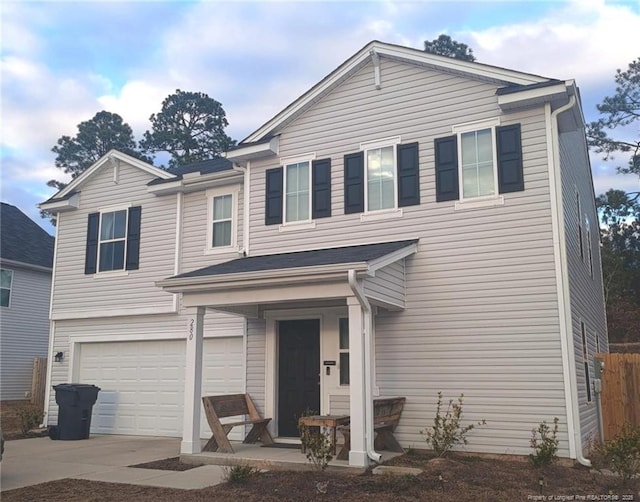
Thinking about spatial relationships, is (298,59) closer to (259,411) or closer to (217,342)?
(217,342)

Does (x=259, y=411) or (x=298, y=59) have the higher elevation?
(x=298, y=59)

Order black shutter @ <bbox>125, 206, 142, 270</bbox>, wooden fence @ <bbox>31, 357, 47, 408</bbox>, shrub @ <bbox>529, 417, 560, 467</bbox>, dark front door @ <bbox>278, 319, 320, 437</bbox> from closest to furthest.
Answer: shrub @ <bbox>529, 417, 560, 467</bbox> → dark front door @ <bbox>278, 319, 320, 437</bbox> → black shutter @ <bbox>125, 206, 142, 270</bbox> → wooden fence @ <bbox>31, 357, 47, 408</bbox>

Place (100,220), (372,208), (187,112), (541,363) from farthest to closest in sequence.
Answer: (187,112) → (100,220) → (372,208) → (541,363)

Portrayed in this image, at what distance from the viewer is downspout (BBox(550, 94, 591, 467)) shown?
848cm

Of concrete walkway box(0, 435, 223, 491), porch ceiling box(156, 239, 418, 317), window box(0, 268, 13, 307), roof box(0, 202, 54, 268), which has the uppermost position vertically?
roof box(0, 202, 54, 268)

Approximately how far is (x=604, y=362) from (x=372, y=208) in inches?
221

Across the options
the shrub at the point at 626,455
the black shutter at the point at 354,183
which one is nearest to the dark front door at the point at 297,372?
the black shutter at the point at 354,183

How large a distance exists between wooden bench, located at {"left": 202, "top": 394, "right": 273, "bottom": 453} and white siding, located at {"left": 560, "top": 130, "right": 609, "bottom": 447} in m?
5.11

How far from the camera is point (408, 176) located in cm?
1041

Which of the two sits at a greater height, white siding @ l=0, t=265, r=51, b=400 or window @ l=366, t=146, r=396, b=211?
window @ l=366, t=146, r=396, b=211

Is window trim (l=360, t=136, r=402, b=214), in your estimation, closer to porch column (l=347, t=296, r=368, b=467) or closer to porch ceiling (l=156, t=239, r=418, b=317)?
porch ceiling (l=156, t=239, r=418, b=317)

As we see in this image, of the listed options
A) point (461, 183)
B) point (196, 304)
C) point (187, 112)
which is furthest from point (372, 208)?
point (187, 112)

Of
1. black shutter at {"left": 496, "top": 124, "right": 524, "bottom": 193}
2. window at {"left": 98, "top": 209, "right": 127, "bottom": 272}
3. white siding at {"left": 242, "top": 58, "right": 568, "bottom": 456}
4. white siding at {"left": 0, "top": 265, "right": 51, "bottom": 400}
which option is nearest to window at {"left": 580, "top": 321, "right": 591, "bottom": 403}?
white siding at {"left": 242, "top": 58, "right": 568, "bottom": 456}

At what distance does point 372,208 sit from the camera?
34.9 feet
